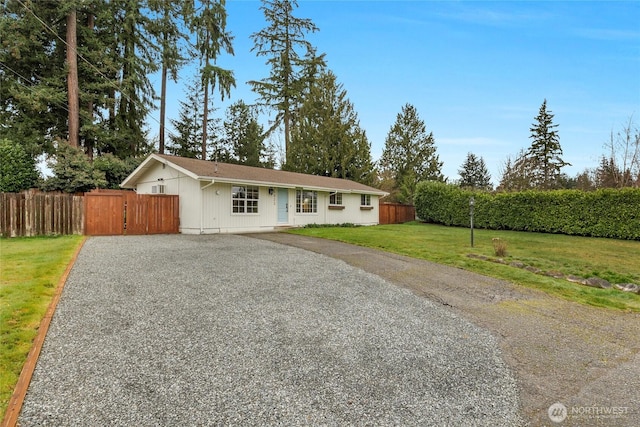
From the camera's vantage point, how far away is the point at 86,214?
38.4 ft

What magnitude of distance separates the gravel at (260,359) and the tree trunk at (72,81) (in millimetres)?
16209

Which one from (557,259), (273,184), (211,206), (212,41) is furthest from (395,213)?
(212,41)

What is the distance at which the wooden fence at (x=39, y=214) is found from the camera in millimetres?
10469

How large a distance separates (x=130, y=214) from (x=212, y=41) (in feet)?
53.6

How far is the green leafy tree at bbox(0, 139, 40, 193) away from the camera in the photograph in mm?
14812

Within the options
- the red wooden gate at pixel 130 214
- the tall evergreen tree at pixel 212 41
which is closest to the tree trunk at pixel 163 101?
the tall evergreen tree at pixel 212 41

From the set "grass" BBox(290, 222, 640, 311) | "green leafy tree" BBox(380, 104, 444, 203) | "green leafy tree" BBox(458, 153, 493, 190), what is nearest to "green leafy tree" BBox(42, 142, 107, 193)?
"grass" BBox(290, 222, 640, 311)

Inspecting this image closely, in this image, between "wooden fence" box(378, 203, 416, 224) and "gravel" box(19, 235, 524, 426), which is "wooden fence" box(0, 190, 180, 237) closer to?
"gravel" box(19, 235, 524, 426)

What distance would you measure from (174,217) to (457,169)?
43.3m

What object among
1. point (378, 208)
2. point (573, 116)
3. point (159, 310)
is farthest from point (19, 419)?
point (573, 116)

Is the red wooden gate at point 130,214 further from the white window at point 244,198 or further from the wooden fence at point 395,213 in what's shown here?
the wooden fence at point 395,213

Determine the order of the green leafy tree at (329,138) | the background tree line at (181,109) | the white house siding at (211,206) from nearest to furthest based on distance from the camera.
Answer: the white house siding at (211,206)
the background tree line at (181,109)
the green leafy tree at (329,138)

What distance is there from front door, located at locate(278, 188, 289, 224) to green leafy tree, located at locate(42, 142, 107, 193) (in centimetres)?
915

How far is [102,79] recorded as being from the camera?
762 inches
